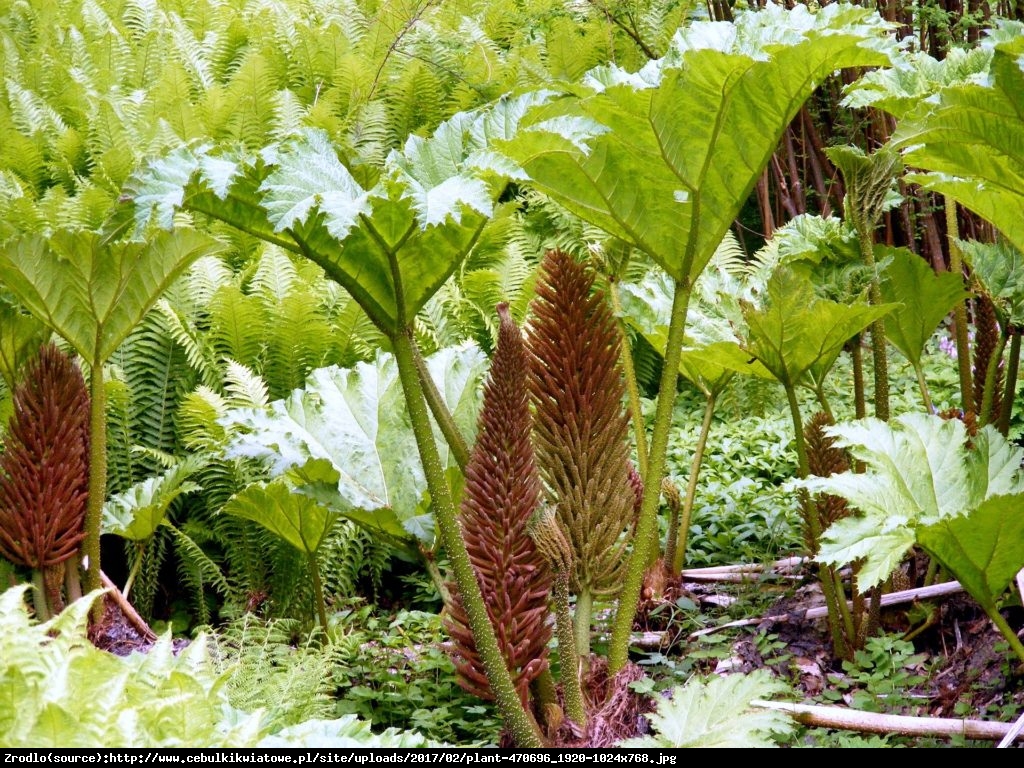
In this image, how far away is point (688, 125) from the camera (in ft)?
6.85

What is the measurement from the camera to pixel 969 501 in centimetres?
212

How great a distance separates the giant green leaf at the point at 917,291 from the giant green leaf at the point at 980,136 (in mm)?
356

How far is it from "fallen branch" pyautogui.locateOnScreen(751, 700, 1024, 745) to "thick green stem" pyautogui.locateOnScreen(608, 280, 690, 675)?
0.34 m

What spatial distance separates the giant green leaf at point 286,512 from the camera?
8.59 feet

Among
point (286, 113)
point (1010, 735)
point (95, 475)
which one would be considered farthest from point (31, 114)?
point (1010, 735)

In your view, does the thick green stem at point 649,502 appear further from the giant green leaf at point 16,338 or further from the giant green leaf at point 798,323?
the giant green leaf at point 16,338

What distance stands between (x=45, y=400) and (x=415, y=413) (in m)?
1.43

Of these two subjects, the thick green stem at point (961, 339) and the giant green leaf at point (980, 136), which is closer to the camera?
the giant green leaf at point (980, 136)

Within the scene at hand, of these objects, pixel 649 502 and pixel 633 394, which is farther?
pixel 633 394

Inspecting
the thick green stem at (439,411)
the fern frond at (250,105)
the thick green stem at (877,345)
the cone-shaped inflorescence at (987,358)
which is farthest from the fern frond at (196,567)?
the fern frond at (250,105)

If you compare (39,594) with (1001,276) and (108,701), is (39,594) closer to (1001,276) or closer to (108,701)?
(108,701)

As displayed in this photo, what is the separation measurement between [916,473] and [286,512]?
1.59m

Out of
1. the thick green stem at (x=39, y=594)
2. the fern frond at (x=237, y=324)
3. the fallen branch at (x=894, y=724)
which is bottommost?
the fallen branch at (x=894, y=724)

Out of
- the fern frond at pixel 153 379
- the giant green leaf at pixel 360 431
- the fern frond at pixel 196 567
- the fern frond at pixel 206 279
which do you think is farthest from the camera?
the fern frond at pixel 206 279
